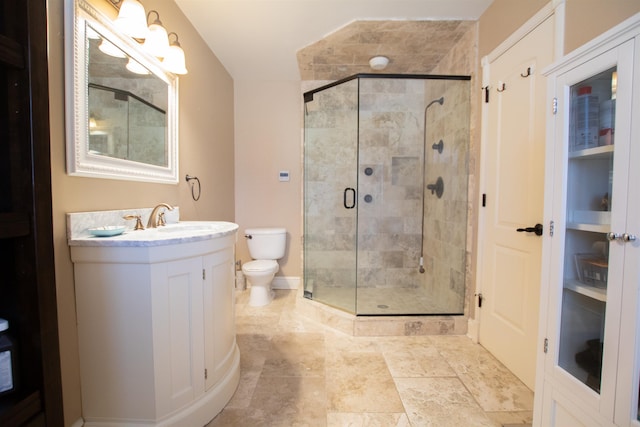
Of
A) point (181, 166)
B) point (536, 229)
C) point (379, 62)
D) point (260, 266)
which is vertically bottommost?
point (260, 266)

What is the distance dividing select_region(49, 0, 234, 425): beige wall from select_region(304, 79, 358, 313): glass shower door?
3.04ft

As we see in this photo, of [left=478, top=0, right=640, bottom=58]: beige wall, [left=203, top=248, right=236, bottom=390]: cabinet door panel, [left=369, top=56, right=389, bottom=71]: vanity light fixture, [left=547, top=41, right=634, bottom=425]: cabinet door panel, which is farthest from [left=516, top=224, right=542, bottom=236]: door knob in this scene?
[left=369, top=56, right=389, bottom=71]: vanity light fixture

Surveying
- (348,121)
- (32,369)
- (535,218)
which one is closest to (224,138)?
(348,121)

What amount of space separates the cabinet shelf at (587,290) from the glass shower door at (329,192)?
192 centimetres

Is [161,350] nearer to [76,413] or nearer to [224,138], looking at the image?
[76,413]

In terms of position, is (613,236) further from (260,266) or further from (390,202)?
(260,266)

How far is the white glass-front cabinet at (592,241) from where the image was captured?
2.48 ft

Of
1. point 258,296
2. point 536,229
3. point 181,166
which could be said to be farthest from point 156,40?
point 536,229

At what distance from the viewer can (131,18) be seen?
1.27 m

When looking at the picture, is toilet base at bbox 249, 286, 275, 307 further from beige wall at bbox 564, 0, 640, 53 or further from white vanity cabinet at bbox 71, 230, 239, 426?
beige wall at bbox 564, 0, 640, 53

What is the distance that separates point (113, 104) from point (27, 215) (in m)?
1.13

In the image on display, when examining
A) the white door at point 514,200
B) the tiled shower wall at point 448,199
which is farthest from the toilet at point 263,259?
the white door at point 514,200

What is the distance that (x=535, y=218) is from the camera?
1509 mm

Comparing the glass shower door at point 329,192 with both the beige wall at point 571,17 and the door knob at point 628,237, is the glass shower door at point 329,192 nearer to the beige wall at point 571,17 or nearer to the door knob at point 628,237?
the beige wall at point 571,17
